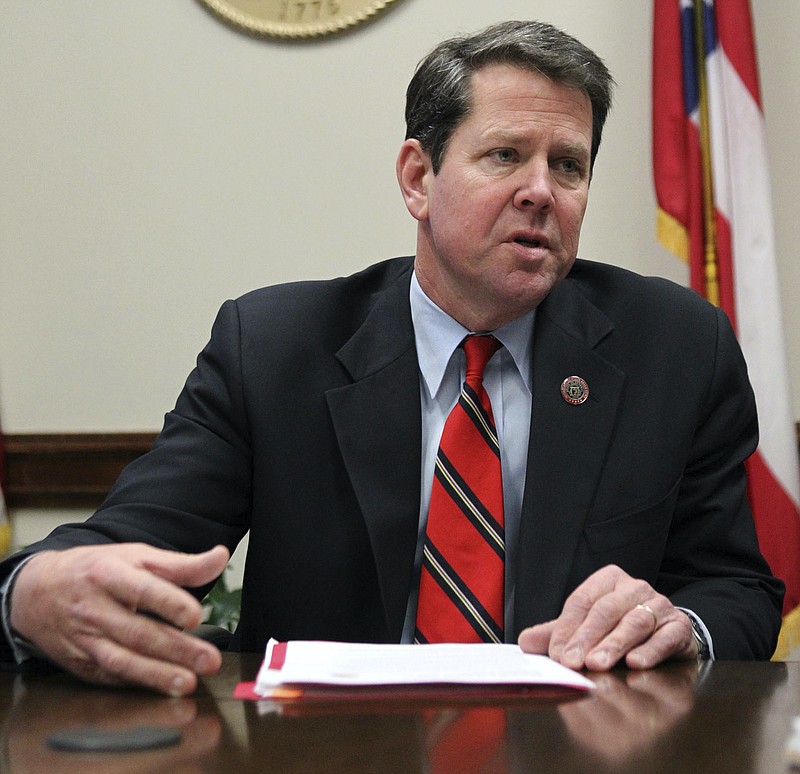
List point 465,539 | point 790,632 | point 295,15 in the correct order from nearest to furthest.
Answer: point 465,539 → point 790,632 → point 295,15

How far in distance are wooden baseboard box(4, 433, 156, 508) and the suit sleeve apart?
200 centimetres

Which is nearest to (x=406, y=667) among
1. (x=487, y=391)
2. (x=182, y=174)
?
(x=487, y=391)

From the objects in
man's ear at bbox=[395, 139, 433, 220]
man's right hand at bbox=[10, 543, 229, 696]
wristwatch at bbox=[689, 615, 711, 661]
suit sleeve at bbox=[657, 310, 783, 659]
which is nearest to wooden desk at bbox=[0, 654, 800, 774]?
man's right hand at bbox=[10, 543, 229, 696]

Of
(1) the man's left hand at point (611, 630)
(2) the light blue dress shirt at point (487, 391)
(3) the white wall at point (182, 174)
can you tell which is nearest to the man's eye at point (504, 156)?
(2) the light blue dress shirt at point (487, 391)

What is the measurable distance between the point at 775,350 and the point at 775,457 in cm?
28

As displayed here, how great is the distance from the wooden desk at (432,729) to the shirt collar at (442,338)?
0.75 metres

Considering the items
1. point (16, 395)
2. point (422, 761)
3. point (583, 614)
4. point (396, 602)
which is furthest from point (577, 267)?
point (16, 395)

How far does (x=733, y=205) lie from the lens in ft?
9.27

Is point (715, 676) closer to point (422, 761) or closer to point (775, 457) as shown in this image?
point (422, 761)

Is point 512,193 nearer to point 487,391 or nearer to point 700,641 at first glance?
point 487,391

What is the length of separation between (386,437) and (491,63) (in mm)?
701

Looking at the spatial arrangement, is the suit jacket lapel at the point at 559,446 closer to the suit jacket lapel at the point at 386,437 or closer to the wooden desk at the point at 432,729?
the suit jacket lapel at the point at 386,437

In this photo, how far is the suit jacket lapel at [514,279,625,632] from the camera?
1.63 m

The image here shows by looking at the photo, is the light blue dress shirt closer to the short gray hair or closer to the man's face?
the man's face
